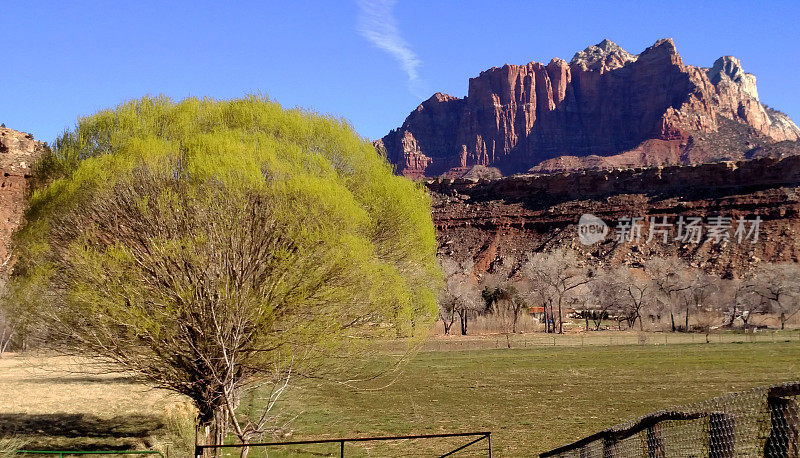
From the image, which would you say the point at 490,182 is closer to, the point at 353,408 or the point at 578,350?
the point at 578,350

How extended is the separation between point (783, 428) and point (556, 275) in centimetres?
7592

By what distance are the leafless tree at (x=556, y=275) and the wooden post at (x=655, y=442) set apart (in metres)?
66.8

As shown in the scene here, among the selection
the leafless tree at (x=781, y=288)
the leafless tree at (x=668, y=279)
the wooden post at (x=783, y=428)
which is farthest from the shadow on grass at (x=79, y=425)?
the leafless tree at (x=781, y=288)

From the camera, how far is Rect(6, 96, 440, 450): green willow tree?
48.2 feet

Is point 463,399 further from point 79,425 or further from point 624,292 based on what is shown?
point 624,292

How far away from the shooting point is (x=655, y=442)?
8938mm

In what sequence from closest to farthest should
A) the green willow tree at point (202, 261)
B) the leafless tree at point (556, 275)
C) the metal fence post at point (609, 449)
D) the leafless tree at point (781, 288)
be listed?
the metal fence post at point (609, 449) → the green willow tree at point (202, 261) → the leafless tree at point (781, 288) → the leafless tree at point (556, 275)

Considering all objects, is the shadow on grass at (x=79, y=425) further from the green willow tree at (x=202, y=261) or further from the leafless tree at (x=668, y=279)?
the leafless tree at (x=668, y=279)

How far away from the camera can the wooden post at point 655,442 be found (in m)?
8.88

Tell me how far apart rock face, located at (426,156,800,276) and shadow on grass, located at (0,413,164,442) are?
86.8m

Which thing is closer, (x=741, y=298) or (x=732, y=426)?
(x=732, y=426)

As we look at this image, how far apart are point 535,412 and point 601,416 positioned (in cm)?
294

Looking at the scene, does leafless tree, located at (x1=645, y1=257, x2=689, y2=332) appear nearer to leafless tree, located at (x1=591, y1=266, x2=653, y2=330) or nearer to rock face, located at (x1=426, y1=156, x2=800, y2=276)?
leafless tree, located at (x1=591, y1=266, x2=653, y2=330)

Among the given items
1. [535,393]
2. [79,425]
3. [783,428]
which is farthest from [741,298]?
[783,428]
